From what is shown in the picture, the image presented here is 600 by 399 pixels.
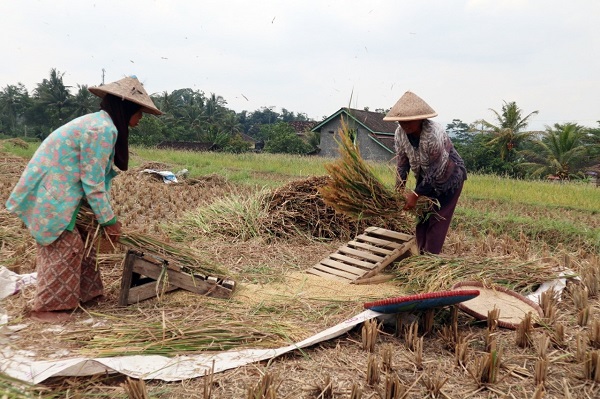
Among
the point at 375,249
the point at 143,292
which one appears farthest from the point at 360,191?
the point at 143,292

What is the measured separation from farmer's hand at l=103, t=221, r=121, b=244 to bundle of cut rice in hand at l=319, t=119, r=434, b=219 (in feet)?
5.71

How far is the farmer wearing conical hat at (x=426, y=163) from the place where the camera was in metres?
3.57

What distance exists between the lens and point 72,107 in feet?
114

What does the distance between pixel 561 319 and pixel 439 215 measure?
46.2 inches

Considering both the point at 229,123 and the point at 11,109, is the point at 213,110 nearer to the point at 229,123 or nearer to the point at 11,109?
the point at 229,123

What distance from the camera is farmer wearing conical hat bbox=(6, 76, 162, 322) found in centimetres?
266

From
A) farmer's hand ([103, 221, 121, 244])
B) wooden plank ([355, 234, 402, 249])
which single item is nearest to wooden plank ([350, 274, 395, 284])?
wooden plank ([355, 234, 402, 249])

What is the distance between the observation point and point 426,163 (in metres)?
3.65

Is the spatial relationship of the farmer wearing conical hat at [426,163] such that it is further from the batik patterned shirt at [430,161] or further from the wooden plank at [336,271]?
the wooden plank at [336,271]

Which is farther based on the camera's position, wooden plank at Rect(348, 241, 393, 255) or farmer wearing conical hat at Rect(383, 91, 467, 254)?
wooden plank at Rect(348, 241, 393, 255)

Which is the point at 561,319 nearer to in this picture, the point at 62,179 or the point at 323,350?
the point at 323,350

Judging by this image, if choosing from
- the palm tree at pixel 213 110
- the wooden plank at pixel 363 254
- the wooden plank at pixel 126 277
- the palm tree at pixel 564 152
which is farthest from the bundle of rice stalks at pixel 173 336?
the palm tree at pixel 213 110

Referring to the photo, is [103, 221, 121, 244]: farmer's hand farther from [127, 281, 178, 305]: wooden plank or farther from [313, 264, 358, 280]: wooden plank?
[313, 264, 358, 280]: wooden plank

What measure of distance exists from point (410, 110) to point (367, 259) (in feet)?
4.17
